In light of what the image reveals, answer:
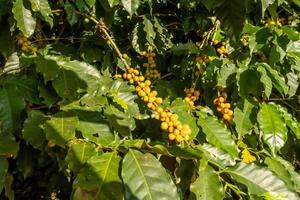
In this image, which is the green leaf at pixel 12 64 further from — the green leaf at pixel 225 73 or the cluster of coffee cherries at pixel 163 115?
the green leaf at pixel 225 73

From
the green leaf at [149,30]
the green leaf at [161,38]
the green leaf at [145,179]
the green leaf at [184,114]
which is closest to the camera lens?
the green leaf at [145,179]

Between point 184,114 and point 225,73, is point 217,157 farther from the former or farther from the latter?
point 225,73

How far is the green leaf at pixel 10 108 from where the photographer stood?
5.45ft

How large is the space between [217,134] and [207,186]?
22.9 inches

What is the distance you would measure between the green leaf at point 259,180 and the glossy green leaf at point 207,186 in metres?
0.07

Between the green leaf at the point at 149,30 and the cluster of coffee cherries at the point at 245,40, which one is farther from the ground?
the cluster of coffee cherries at the point at 245,40

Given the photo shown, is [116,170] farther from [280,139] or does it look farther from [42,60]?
[280,139]

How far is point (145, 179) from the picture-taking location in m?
1.12

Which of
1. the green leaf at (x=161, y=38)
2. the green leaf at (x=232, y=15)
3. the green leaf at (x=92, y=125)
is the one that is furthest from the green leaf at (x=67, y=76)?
the green leaf at (x=232, y=15)

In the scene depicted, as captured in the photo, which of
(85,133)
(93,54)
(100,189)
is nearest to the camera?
(100,189)

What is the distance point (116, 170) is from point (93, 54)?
4.54 ft

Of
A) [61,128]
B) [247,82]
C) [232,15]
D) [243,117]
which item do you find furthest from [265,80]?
[232,15]

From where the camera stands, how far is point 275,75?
1.97 m

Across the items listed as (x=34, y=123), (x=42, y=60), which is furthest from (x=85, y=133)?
(x=42, y=60)
